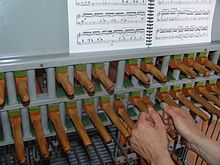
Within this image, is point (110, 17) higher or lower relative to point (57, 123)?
higher

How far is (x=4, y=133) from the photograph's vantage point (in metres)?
0.81

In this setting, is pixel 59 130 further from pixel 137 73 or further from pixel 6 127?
pixel 137 73

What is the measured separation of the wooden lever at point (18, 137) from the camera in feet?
2.32

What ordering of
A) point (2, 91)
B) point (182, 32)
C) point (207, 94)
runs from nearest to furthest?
point (2, 91)
point (182, 32)
point (207, 94)

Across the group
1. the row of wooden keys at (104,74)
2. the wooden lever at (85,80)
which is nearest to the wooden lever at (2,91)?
the row of wooden keys at (104,74)

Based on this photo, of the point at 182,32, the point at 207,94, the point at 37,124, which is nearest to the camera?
the point at 37,124

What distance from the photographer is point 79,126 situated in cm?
78

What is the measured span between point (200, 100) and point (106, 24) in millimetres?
459

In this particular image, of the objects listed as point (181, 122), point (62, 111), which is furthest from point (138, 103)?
point (62, 111)

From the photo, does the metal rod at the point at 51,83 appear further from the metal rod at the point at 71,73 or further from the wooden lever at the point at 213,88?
the wooden lever at the point at 213,88

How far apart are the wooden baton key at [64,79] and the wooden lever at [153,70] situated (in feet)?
0.86

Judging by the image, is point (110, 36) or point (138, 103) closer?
point (110, 36)

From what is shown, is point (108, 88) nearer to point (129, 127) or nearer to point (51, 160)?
point (129, 127)

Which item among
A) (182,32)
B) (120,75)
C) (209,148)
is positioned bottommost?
(209,148)
